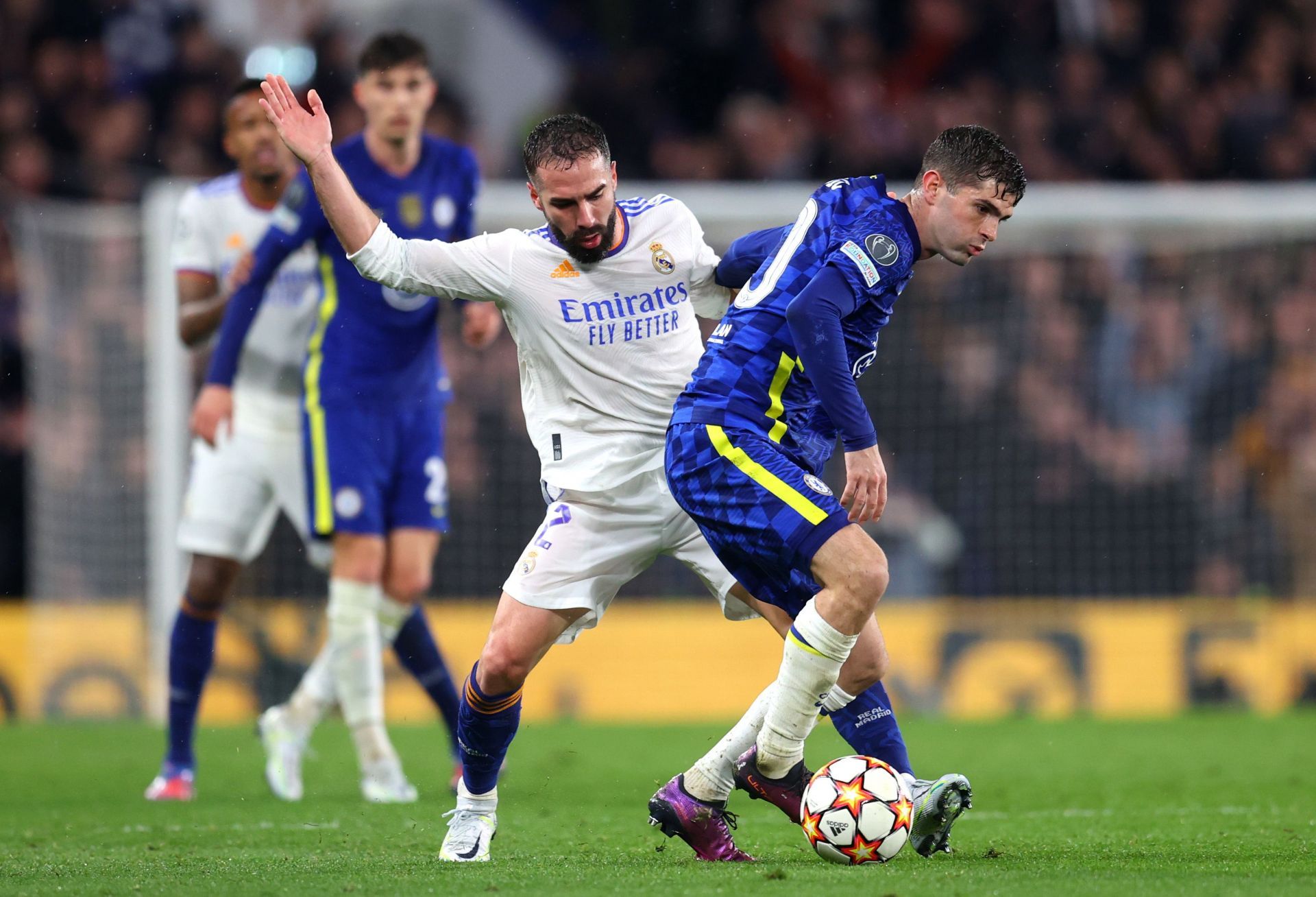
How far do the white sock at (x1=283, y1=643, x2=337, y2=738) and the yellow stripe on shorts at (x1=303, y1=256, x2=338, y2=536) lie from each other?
0.70 meters

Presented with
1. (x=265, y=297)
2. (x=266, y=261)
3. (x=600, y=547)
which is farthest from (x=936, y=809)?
(x=265, y=297)

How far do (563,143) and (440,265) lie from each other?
1.62ft

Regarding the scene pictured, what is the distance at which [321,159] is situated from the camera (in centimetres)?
487

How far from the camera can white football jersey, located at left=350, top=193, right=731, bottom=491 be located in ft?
16.3

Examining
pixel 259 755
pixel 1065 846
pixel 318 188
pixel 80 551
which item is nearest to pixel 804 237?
pixel 318 188

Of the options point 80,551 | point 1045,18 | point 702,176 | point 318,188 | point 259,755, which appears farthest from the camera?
point 1045,18

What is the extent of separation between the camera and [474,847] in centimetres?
488

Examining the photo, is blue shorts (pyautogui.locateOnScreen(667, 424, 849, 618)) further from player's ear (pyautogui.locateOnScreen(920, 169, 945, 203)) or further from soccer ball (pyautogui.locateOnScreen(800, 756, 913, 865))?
player's ear (pyautogui.locateOnScreen(920, 169, 945, 203))

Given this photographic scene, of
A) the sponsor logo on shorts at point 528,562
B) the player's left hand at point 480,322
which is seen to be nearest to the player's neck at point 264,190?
the player's left hand at point 480,322

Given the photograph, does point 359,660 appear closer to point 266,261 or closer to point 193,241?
point 266,261

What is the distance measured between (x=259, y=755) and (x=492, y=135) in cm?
780

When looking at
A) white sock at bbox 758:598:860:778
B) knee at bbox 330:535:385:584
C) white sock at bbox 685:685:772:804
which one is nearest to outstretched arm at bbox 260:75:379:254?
white sock at bbox 758:598:860:778

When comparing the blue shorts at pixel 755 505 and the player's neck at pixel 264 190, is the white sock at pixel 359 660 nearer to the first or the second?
the player's neck at pixel 264 190

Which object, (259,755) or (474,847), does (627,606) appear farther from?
(474,847)
